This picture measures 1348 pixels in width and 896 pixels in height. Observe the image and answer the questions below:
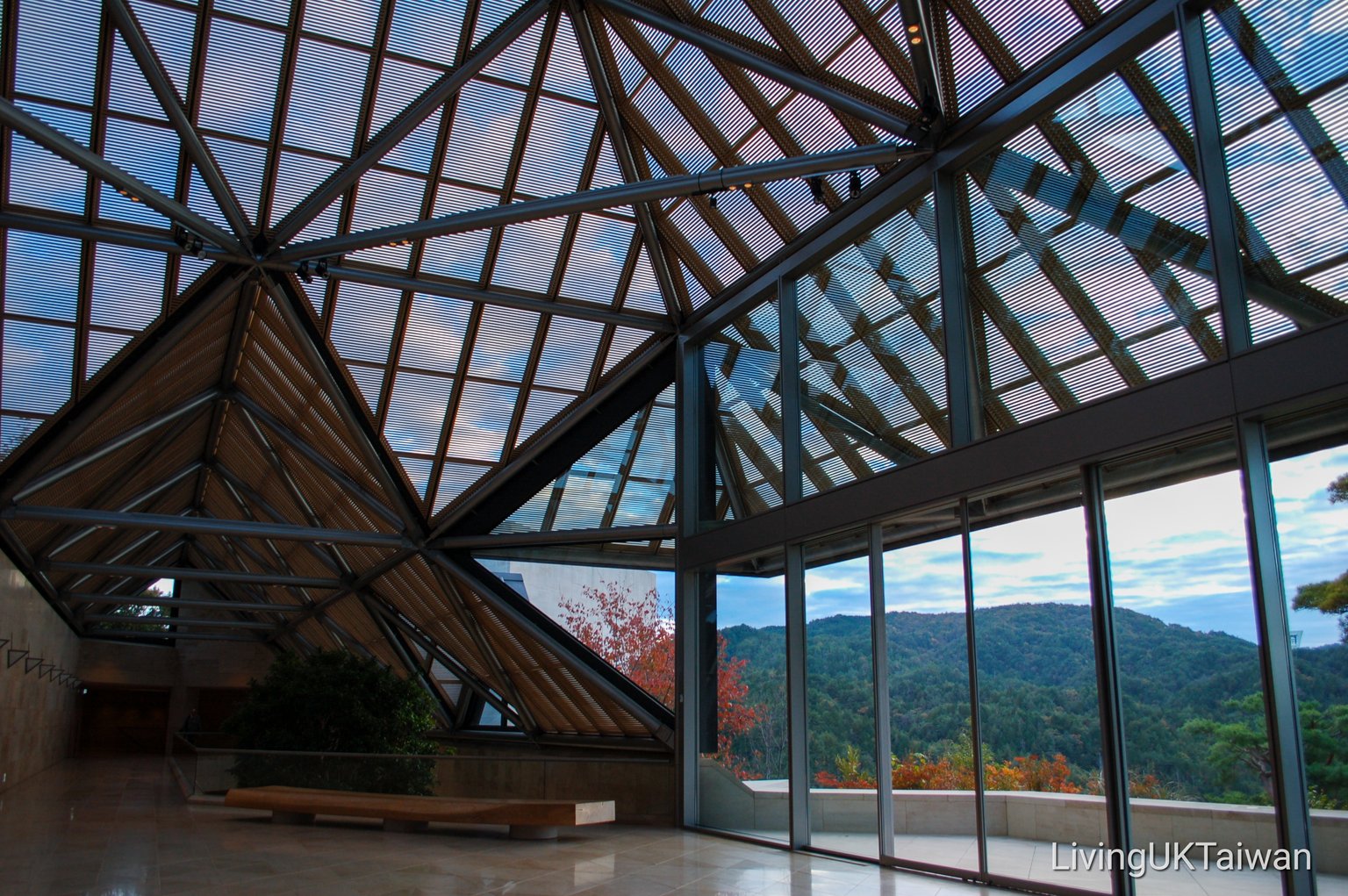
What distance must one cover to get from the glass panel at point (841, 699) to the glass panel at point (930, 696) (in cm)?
42

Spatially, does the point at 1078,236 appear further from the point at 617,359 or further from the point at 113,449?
the point at 113,449

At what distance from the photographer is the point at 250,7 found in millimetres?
13078

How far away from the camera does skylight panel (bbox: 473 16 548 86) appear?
13.7 m

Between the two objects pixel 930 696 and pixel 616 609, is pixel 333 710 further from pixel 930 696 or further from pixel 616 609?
pixel 930 696

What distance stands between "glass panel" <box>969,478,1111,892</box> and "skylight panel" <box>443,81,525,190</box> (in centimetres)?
867

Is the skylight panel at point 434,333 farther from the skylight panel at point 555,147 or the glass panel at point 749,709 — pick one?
the glass panel at point 749,709

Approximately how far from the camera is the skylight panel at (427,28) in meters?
13.3

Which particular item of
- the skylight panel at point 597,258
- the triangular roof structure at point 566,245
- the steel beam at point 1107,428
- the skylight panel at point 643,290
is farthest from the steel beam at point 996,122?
the steel beam at point 1107,428

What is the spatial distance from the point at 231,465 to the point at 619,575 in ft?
52.7

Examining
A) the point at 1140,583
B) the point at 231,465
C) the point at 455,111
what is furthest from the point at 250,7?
the point at 231,465

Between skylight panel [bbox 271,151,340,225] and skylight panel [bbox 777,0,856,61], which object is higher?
skylight panel [bbox 271,151,340,225]

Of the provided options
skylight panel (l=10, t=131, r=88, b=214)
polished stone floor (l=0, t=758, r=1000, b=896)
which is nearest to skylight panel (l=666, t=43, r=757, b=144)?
skylight panel (l=10, t=131, r=88, b=214)

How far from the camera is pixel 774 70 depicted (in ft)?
37.0

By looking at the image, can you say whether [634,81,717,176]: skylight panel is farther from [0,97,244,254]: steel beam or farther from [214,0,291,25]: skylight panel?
[0,97,244,254]: steel beam
